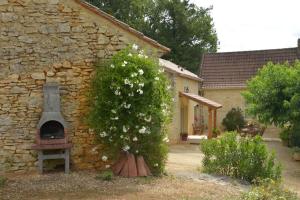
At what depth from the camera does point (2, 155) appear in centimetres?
953

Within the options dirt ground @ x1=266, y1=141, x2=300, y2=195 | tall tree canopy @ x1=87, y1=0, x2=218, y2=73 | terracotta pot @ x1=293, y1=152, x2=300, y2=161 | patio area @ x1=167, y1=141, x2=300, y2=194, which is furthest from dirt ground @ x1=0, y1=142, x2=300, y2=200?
tall tree canopy @ x1=87, y1=0, x2=218, y2=73

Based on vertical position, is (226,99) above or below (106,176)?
above

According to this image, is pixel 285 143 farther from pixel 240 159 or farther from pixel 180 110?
pixel 240 159

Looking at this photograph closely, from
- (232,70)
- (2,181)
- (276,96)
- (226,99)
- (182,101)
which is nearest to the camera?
(2,181)

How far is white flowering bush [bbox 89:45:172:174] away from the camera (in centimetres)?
930

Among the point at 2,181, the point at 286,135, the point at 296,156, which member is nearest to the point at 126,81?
the point at 2,181

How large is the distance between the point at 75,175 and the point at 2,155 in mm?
1799

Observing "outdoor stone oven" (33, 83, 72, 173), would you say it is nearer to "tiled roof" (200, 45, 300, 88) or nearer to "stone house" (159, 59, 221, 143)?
"stone house" (159, 59, 221, 143)

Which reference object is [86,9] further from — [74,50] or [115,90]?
[115,90]

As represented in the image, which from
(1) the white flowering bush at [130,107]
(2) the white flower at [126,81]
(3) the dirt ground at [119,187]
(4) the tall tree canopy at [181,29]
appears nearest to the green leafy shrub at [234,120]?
(4) the tall tree canopy at [181,29]

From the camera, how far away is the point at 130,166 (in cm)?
937

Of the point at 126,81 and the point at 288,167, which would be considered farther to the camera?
the point at 288,167

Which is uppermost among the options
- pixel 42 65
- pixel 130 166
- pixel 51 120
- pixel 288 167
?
pixel 42 65

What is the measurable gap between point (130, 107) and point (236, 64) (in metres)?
21.6
